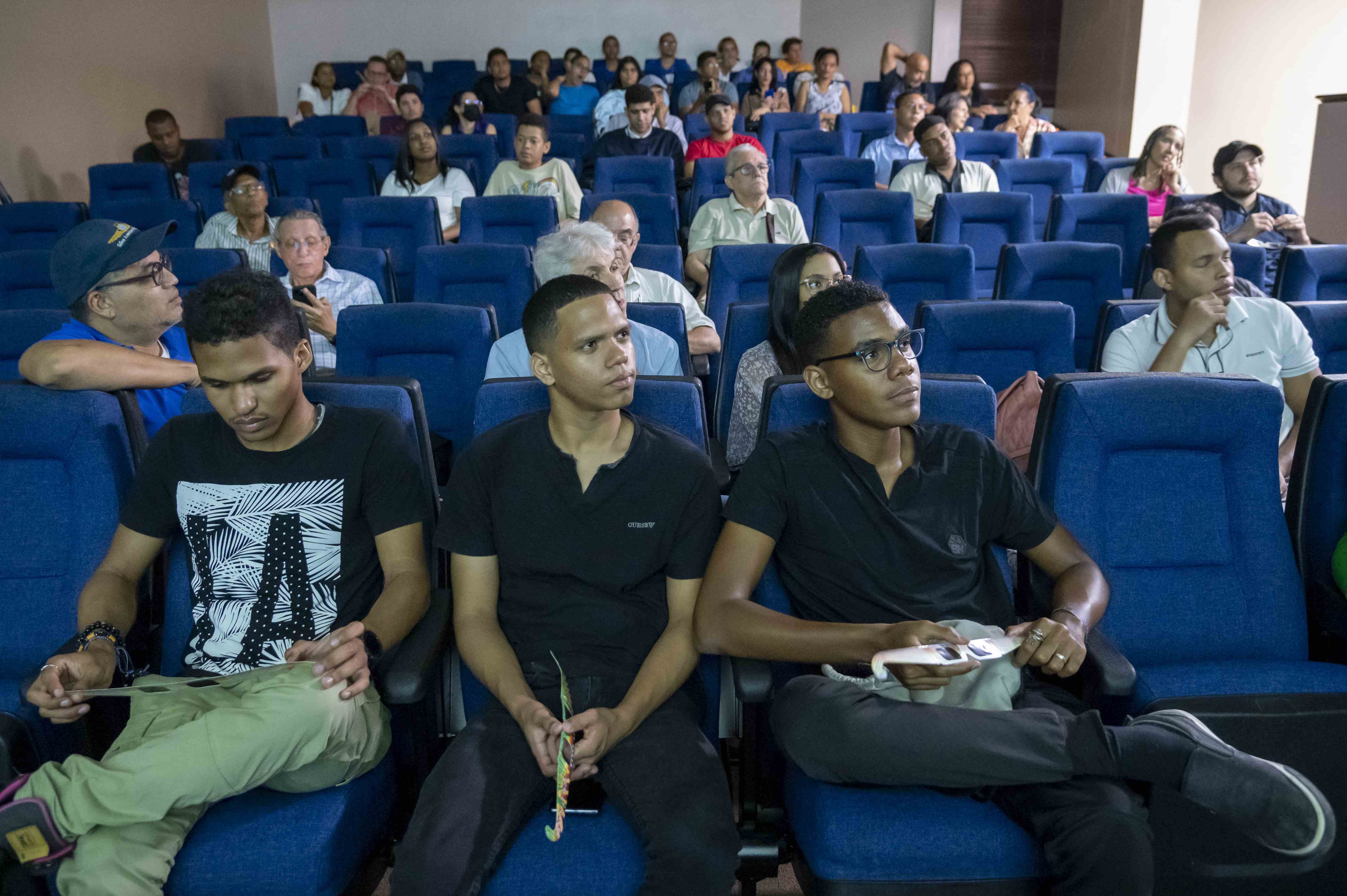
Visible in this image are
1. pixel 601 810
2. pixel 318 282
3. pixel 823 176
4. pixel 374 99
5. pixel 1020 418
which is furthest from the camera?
pixel 374 99

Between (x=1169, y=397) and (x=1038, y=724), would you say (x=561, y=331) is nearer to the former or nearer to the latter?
(x=1038, y=724)

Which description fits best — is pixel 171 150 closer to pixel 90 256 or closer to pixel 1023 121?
pixel 90 256

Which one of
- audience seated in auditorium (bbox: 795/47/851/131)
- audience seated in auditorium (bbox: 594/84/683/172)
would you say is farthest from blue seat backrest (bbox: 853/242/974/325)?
audience seated in auditorium (bbox: 795/47/851/131)

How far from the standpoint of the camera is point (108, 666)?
4.75 feet

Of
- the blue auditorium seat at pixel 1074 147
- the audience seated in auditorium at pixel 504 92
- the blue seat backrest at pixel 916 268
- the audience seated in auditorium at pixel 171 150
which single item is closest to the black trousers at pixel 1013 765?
the blue seat backrest at pixel 916 268

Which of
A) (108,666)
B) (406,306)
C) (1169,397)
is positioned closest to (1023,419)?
(1169,397)

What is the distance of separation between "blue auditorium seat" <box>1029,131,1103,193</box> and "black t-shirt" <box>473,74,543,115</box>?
4.46m

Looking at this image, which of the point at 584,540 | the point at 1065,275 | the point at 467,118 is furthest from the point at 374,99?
the point at 584,540

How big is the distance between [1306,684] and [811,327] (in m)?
0.98

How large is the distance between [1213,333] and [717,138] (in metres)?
4.26

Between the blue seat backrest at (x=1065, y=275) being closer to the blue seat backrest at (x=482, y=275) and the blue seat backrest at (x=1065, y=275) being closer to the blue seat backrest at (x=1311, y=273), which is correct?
the blue seat backrest at (x=1311, y=273)

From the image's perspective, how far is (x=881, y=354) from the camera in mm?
A: 1551

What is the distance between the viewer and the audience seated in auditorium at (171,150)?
6.54 metres

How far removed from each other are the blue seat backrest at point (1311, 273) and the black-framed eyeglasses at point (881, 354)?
2.22 meters
